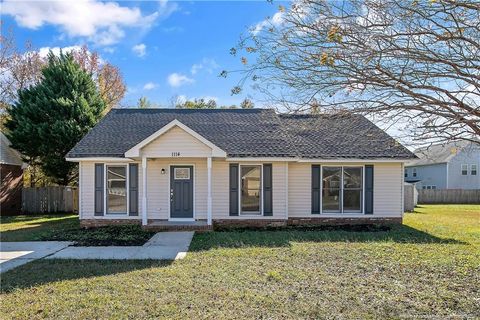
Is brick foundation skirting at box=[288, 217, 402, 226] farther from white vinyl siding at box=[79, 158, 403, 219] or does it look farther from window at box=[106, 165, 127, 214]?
window at box=[106, 165, 127, 214]

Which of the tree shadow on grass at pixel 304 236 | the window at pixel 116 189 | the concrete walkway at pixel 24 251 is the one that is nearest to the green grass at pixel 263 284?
the tree shadow on grass at pixel 304 236

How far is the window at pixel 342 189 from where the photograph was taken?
14.4 meters

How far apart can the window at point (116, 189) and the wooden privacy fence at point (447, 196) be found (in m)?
25.3

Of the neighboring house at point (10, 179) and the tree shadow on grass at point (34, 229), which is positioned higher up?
the neighboring house at point (10, 179)

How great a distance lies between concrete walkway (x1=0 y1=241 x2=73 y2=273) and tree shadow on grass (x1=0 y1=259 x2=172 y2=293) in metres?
0.42

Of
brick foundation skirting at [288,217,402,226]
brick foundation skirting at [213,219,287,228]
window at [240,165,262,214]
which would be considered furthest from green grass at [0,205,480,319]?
brick foundation skirting at [288,217,402,226]

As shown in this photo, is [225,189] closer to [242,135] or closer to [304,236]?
[242,135]

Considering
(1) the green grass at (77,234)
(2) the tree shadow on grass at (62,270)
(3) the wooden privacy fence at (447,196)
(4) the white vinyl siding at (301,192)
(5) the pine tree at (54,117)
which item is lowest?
(3) the wooden privacy fence at (447,196)

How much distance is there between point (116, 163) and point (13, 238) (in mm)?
4165

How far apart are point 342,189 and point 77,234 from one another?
9814mm

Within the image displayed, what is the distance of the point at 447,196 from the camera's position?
30469 millimetres

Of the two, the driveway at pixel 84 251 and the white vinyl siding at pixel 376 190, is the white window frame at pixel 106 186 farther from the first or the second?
the white vinyl siding at pixel 376 190

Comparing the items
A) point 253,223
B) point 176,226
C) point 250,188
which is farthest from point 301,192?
point 176,226

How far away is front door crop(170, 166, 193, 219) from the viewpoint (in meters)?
14.0
